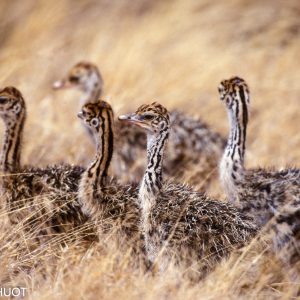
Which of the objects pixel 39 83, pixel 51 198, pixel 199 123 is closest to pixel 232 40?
pixel 39 83

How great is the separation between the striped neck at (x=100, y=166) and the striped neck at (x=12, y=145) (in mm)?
704

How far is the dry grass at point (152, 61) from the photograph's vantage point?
10.2 meters

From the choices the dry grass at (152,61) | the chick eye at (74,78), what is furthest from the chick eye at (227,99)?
the chick eye at (74,78)

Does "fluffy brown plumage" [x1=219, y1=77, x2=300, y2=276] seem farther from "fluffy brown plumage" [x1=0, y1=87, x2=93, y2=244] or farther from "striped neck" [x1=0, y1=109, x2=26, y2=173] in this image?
"striped neck" [x1=0, y1=109, x2=26, y2=173]

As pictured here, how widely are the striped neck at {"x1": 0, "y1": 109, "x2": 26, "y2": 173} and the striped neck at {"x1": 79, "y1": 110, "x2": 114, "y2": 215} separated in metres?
0.70

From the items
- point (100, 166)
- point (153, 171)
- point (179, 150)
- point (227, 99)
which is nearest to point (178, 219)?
point (153, 171)

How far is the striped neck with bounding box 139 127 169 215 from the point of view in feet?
21.8

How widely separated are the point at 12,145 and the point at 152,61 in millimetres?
5279

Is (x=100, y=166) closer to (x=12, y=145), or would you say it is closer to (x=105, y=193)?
(x=105, y=193)

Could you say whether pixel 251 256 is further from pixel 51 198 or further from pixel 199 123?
pixel 199 123

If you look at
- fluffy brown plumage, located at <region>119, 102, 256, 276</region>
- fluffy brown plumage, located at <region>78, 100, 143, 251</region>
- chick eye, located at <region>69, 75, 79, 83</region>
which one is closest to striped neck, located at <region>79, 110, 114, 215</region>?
fluffy brown plumage, located at <region>78, 100, 143, 251</region>

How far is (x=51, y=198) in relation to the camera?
7.02 meters

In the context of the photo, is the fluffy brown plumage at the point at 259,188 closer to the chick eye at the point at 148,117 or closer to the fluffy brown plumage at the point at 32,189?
the chick eye at the point at 148,117

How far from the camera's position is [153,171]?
6.75 m
